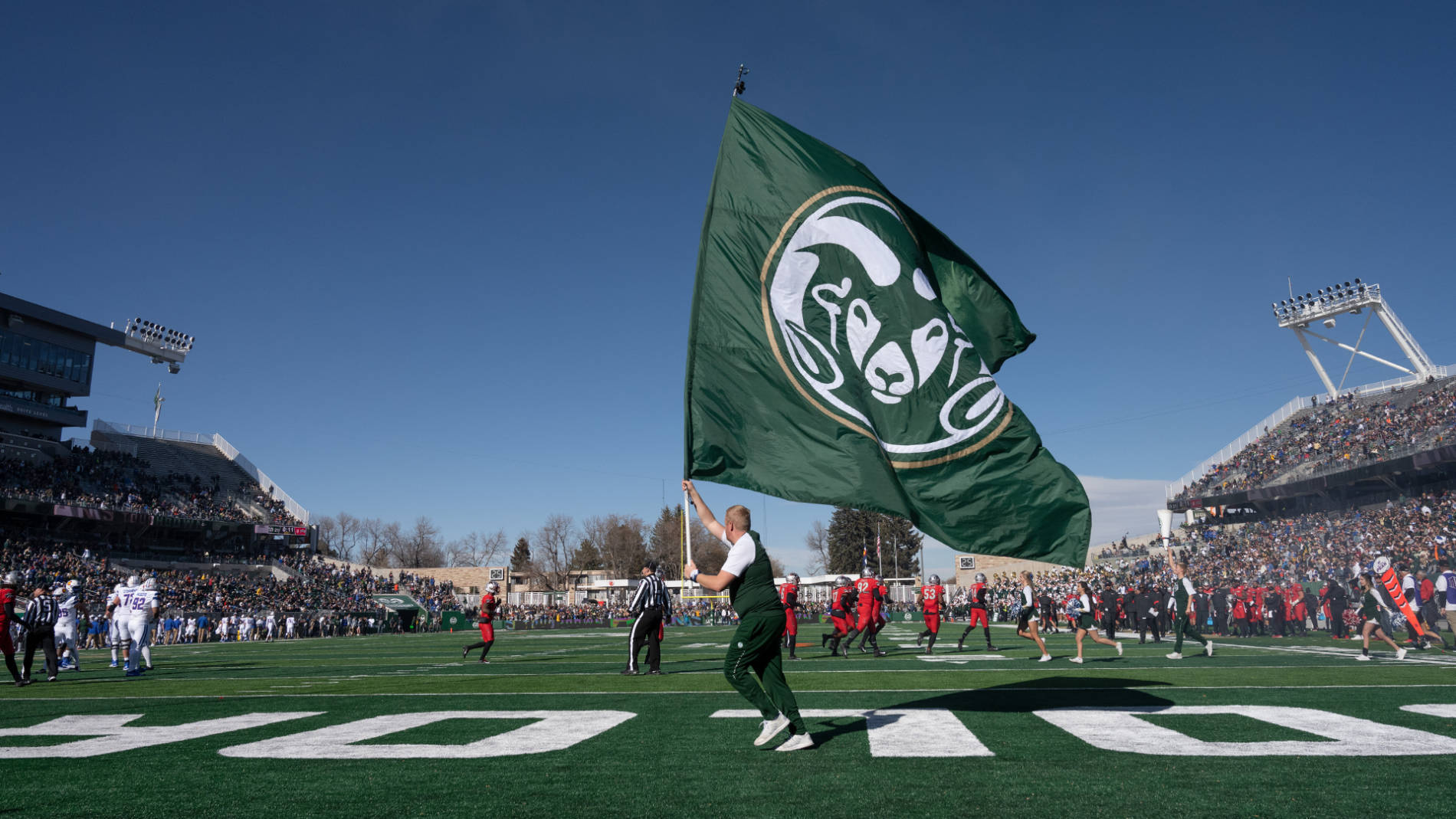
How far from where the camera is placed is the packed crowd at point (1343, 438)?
141ft

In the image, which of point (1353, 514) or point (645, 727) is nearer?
point (645, 727)

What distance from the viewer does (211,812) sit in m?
4.40

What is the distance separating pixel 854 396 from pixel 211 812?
16.1ft

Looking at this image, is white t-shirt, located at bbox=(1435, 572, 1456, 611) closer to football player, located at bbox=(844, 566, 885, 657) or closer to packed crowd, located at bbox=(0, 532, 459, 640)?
football player, located at bbox=(844, 566, 885, 657)

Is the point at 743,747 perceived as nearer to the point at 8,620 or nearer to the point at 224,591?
the point at 8,620

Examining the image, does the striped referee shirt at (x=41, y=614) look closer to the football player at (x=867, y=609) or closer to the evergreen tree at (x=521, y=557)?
the football player at (x=867, y=609)

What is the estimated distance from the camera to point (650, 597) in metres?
14.5

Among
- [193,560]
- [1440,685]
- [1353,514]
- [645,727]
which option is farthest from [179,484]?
[1353,514]

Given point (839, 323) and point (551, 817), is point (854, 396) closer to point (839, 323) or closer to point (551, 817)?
point (839, 323)

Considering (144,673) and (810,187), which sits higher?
(810,187)

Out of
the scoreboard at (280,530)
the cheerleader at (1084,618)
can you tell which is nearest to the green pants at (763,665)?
the cheerleader at (1084,618)

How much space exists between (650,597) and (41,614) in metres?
10.2

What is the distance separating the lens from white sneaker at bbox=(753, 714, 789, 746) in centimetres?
621

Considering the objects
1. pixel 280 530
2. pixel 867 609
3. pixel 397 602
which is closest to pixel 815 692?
pixel 867 609
